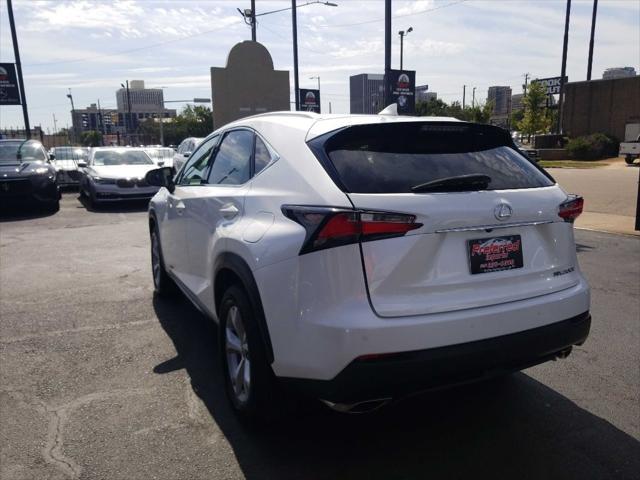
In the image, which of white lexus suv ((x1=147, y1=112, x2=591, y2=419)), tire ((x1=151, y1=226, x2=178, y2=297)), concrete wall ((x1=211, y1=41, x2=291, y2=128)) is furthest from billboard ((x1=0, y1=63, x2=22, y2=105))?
white lexus suv ((x1=147, y1=112, x2=591, y2=419))

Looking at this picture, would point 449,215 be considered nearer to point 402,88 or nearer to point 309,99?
point 402,88

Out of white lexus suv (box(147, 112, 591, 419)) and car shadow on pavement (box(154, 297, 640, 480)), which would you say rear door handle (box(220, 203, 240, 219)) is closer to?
white lexus suv (box(147, 112, 591, 419))

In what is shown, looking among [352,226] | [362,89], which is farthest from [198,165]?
[362,89]

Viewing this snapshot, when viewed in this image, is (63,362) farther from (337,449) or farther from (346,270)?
(346,270)

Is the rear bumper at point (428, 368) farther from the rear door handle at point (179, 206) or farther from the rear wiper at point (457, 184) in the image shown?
the rear door handle at point (179, 206)

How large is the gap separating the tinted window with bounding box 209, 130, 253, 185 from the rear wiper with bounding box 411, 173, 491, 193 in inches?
45.7

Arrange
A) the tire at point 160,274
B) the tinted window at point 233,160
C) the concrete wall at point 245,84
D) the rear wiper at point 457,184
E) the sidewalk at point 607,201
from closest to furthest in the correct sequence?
the rear wiper at point 457,184 < the tinted window at point 233,160 < the tire at point 160,274 < the sidewalk at point 607,201 < the concrete wall at point 245,84

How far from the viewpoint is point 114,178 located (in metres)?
13.1

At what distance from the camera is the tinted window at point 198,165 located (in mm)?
4188

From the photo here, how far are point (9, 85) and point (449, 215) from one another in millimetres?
23300

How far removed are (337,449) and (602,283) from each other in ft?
14.7

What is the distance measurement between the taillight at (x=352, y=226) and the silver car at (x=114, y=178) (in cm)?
1073

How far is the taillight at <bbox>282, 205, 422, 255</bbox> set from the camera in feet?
7.80

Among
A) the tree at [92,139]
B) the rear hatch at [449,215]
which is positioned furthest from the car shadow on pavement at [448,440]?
the tree at [92,139]
